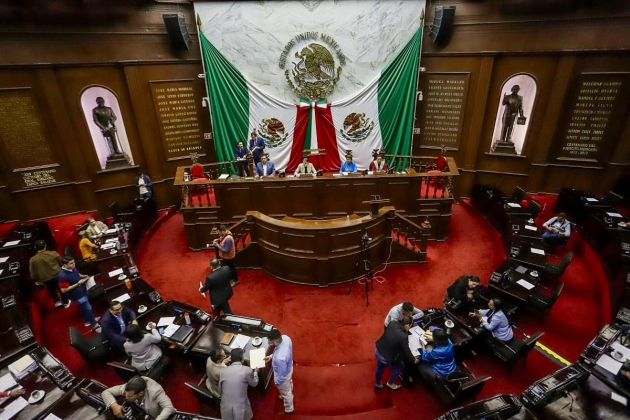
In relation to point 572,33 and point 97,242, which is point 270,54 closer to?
point 97,242

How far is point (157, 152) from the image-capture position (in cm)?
1002

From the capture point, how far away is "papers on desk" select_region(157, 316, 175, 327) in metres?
5.39

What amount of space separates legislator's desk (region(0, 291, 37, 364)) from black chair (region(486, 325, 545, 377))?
6655mm

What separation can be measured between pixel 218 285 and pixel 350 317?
2.47m

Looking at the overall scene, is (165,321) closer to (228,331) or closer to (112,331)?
(112,331)

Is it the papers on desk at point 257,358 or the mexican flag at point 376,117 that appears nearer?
the papers on desk at point 257,358

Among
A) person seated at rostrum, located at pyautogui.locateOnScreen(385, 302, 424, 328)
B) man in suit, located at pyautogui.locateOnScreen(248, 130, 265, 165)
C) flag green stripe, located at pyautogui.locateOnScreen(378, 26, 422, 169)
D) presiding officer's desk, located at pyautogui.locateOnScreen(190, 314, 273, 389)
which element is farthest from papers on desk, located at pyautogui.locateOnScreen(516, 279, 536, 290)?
man in suit, located at pyautogui.locateOnScreen(248, 130, 265, 165)

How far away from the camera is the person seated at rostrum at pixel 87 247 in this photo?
6992mm

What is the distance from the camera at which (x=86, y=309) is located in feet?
19.6

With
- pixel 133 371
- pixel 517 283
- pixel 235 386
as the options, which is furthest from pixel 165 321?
pixel 517 283

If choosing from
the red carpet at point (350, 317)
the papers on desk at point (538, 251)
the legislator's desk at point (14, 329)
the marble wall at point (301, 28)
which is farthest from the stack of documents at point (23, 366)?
the papers on desk at point (538, 251)

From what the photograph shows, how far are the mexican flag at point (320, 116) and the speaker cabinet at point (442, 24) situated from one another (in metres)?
0.44

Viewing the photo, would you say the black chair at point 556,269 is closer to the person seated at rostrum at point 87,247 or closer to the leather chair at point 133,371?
the leather chair at point 133,371

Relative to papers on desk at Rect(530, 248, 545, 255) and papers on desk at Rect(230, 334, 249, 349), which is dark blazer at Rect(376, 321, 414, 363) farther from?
papers on desk at Rect(530, 248, 545, 255)
